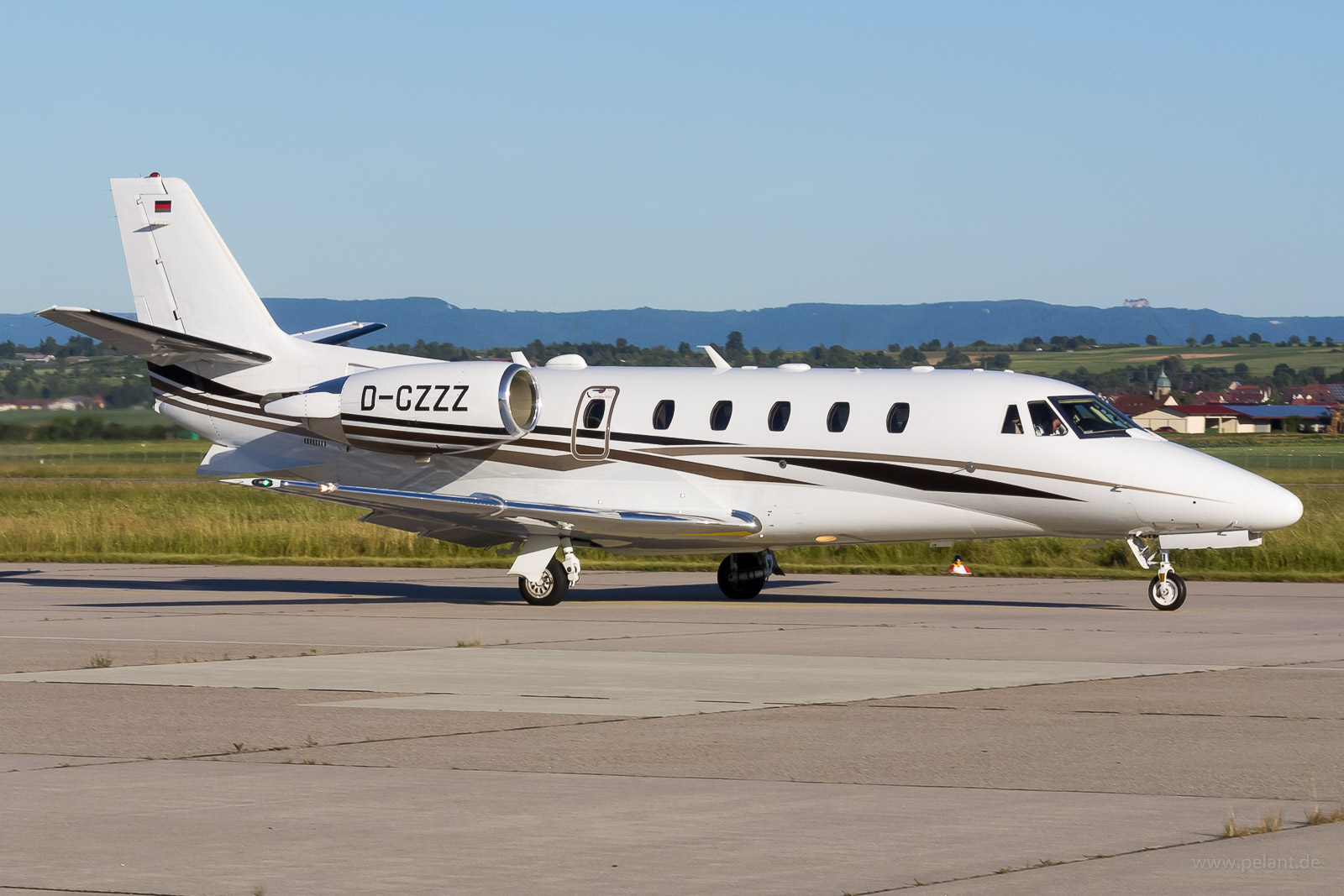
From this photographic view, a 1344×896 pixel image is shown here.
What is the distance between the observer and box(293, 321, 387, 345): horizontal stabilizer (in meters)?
28.5

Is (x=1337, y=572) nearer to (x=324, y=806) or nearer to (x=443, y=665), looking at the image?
(x=443, y=665)

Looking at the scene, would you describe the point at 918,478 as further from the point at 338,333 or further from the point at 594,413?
the point at 338,333

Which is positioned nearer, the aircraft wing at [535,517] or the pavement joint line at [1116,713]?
the pavement joint line at [1116,713]

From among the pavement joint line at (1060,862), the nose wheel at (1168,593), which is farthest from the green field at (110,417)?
the pavement joint line at (1060,862)

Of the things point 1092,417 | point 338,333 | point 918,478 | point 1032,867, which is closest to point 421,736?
point 1032,867

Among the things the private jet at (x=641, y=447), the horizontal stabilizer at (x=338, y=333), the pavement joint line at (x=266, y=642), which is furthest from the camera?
the horizontal stabilizer at (x=338, y=333)

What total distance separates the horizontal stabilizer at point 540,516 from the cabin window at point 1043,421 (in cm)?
394

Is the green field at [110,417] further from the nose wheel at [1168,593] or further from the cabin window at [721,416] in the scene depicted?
the nose wheel at [1168,593]

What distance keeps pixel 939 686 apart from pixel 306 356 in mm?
15165

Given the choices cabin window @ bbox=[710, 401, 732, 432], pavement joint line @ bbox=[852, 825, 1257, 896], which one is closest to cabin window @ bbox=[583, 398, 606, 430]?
cabin window @ bbox=[710, 401, 732, 432]

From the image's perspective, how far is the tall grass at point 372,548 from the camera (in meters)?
30.4

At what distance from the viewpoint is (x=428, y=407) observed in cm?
2520

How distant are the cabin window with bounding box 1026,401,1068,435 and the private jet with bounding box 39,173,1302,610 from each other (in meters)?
0.02

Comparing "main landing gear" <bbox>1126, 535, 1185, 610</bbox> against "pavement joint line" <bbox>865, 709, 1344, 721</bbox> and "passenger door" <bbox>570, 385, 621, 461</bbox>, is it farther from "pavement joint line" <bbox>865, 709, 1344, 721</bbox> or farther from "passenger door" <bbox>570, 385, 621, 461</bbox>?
"pavement joint line" <bbox>865, 709, 1344, 721</bbox>
